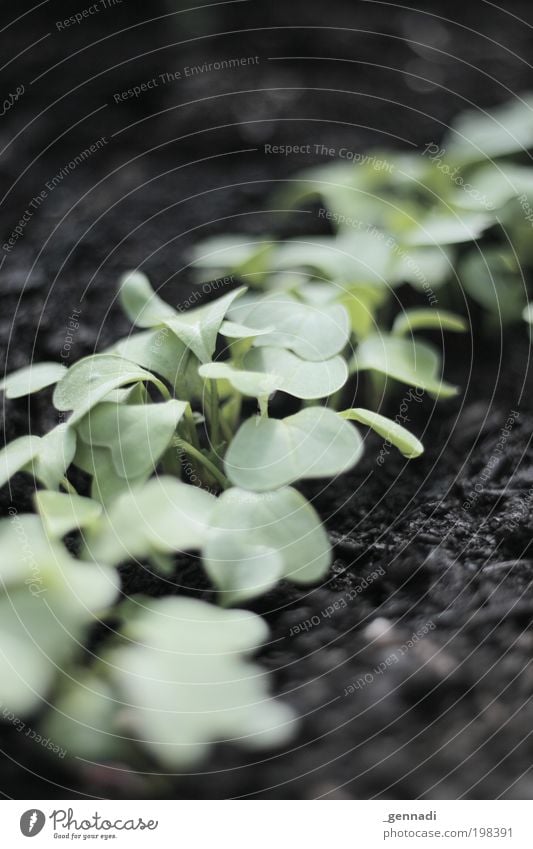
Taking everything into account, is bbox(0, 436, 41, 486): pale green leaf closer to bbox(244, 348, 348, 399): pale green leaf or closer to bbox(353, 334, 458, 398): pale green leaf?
bbox(244, 348, 348, 399): pale green leaf

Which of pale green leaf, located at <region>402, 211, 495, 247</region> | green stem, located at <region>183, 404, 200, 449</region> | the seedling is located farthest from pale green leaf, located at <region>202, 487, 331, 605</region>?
pale green leaf, located at <region>402, 211, 495, 247</region>

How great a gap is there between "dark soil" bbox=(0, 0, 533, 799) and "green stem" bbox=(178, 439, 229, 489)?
0.26 feet

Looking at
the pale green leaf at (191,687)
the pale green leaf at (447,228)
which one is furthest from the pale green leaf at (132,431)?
the pale green leaf at (447,228)

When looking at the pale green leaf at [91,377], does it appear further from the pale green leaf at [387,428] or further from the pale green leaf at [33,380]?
the pale green leaf at [387,428]

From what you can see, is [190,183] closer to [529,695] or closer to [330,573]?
[330,573]

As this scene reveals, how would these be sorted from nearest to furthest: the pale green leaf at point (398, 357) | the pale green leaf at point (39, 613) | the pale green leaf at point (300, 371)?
the pale green leaf at point (39, 613), the pale green leaf at point (300, 371), the pale green leaf at point (398, 357)

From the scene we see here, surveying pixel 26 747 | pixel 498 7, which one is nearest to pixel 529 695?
pixel 26 747

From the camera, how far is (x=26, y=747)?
530 mm

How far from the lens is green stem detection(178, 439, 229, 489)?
0.62 metres

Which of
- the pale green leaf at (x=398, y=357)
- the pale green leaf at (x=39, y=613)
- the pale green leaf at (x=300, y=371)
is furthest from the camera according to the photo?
the pale green leaf at (x=398, y=357)

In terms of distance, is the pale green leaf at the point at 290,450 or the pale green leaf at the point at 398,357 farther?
the pale green leaf at the point at 398,357
